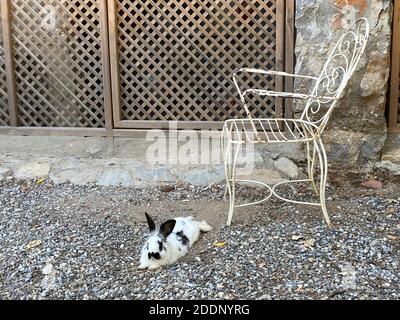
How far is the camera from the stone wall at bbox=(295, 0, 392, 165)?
3652mm

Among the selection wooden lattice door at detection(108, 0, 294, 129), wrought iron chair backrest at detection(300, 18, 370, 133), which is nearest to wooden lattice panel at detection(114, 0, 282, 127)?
wooden lattice door at detection(108, 0, 294, 129)

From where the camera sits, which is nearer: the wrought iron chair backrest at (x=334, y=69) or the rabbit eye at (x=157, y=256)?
the rabbit eye at (x=157, y=256)

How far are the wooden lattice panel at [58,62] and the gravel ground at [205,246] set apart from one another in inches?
28.7

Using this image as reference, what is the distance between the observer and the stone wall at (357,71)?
3.65 meters

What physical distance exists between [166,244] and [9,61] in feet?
7.62

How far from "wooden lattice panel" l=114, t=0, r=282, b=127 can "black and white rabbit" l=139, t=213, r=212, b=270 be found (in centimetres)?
141

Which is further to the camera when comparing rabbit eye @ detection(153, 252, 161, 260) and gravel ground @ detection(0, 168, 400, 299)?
rabbit eye @ detection(153, 252, 161, 260)

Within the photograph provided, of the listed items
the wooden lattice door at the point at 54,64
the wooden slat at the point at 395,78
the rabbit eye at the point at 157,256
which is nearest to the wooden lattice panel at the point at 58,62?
the wooden lattice door at the point at 54,64

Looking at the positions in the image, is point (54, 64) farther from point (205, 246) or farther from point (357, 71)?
point (357, 71)

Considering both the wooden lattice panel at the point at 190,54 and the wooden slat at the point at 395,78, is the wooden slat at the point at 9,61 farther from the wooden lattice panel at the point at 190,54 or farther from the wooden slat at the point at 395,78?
the wooden slat at the point at 395,78

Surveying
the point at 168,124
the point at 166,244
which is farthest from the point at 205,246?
the point at 168,124

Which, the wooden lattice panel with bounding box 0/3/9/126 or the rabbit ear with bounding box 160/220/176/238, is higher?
the wooden lattice panel with bounding box 0/3/9/126

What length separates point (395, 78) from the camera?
152 inches

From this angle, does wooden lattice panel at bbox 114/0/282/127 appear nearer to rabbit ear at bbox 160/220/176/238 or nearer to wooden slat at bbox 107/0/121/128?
wooden slat at bbox 107/0/121/128
